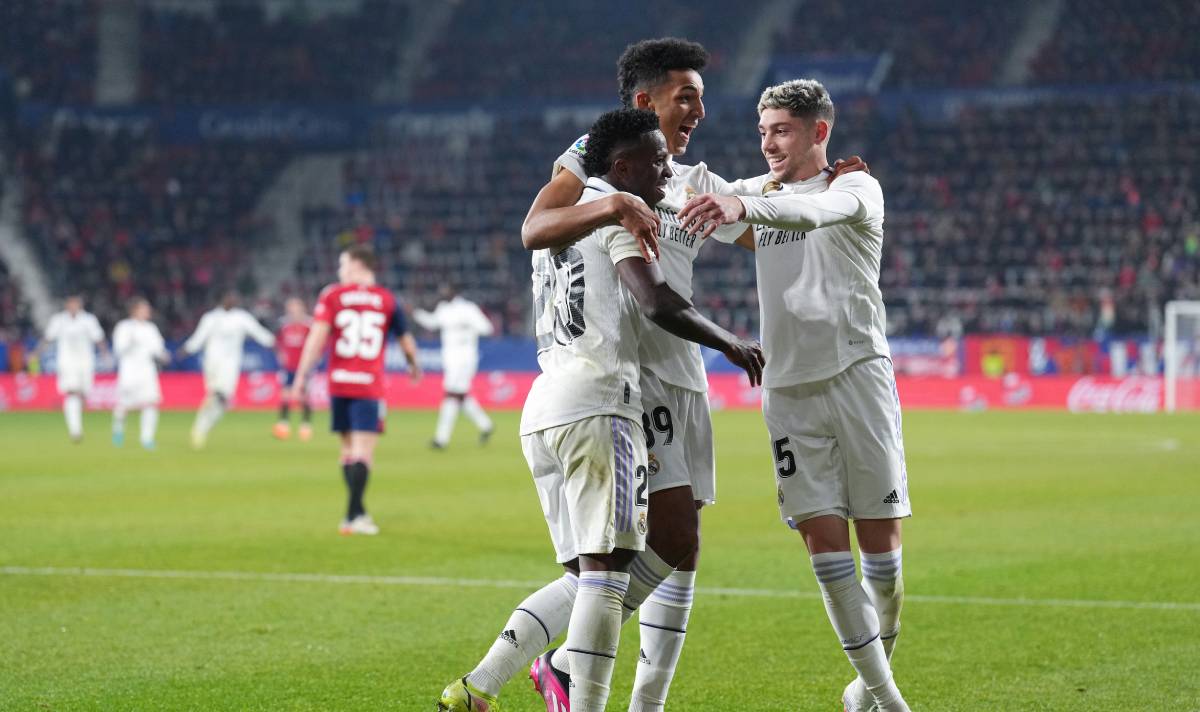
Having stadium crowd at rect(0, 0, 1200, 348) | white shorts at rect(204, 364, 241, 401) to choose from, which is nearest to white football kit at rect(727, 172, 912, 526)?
white shorts at rect(204, 364, 241, 401)

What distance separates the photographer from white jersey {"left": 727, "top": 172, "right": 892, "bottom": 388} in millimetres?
5191

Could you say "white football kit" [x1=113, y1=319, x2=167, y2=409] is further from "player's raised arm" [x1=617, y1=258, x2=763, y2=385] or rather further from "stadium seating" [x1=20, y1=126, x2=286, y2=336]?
"player's raised arm" [x1=617, y1=258, x2=763, y2=385]

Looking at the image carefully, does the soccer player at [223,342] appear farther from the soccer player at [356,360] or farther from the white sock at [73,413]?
the soccer player at [356,360]

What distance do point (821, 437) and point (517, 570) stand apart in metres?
4.37

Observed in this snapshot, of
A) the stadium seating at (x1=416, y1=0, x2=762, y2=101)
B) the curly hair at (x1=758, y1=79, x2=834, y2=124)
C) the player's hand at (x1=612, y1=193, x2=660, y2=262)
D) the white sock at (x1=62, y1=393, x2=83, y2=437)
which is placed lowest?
the white sock at (x1=62, y1=393, x2=83, y2=437)

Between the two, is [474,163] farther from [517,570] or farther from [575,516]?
[575,516]

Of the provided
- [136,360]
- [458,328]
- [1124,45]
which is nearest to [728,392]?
[458,328]

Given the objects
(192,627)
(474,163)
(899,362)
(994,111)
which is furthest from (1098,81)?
(192,627)

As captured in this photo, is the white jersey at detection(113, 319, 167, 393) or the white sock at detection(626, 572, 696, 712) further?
the white jersey at detection(113, 319, 167, 393)

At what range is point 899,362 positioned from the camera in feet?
98.4

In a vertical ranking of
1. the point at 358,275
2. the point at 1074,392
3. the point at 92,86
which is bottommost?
the point at 1074,392

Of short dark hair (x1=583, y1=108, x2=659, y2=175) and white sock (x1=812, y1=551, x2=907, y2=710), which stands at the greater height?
short dark hair (x1=583, y1=108, x2=659, y2=175)

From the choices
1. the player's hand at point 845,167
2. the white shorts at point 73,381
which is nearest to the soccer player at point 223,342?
the white shorts at point 73,381

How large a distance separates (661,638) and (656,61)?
1.84 meters
